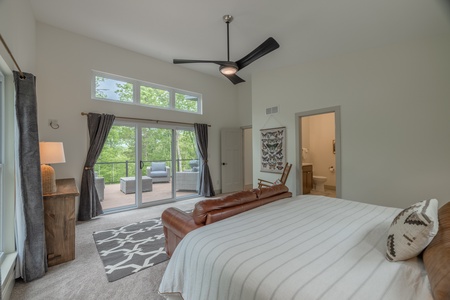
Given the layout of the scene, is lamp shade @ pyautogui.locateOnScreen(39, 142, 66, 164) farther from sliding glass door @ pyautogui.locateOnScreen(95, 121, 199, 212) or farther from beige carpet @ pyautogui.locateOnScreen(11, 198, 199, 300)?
sliding glass door @ pyautogui.locateOnScreen(95, 121, 199, 212)

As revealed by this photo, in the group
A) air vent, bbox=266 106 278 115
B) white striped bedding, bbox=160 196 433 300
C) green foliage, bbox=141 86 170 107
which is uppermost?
green foliage, bbox=141 86 170 107

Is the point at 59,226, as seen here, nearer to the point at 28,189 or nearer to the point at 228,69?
the point at 28,189

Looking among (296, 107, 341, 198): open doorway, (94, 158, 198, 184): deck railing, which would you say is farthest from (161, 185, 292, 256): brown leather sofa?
(296, 107, 341, 198): open doorway

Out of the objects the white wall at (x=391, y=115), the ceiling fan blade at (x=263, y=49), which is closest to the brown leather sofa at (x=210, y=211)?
the ceiling fan blade at (x=263, y=49)

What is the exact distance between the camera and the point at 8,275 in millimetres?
1699

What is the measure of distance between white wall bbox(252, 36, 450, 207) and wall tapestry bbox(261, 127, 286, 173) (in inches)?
32.3

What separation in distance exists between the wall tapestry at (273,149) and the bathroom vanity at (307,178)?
3.68ft

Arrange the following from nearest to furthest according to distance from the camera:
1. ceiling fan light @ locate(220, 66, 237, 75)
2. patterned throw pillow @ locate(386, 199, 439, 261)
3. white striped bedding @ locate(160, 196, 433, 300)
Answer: white striped bedding @ locate(160, 196, 433, 300), patterned throw pillow @ locate(386, 199, 439, 261), ceiling fan light @ locate(220, 66, 237, 75)

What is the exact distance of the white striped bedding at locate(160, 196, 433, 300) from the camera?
2.83 ft

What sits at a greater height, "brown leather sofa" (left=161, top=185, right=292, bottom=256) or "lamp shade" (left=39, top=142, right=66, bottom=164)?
"lamp shade" (left=39, top=142, right=66, bottom=164)

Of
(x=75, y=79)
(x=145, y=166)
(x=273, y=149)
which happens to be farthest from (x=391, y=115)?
(x=75, y=79)

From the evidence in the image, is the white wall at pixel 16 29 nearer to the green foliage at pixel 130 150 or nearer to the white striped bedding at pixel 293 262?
the green foliage at pixel 130 150

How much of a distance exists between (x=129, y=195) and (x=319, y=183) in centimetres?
518

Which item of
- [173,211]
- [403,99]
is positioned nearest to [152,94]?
[173,211]
